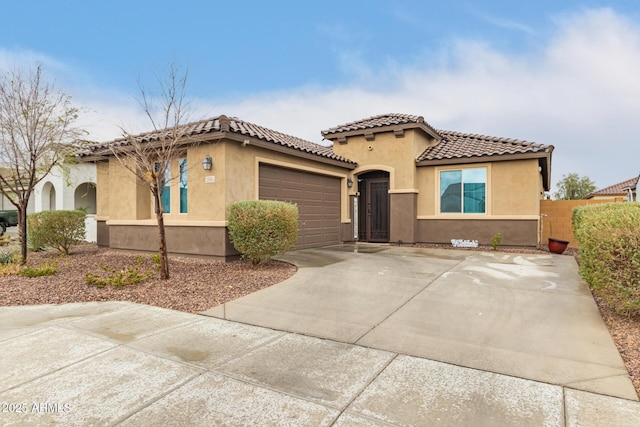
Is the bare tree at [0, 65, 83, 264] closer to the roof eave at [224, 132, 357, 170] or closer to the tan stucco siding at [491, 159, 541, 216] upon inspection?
the roof eave at [224, 132, 357, 170]

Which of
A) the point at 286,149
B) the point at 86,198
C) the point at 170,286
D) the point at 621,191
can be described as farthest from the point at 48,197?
the point at 621,191

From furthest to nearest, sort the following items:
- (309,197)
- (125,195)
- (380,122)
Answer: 1. (380,122)
2. (309,197)
3. (125,195)

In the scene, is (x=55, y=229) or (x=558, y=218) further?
(x=558, y=218)

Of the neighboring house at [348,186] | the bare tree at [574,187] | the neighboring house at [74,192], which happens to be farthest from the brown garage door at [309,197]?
the bare tree at [574,187]

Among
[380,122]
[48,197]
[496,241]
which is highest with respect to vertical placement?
[380,122]

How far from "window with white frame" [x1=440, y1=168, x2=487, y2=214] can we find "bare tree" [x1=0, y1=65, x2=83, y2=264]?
12253mm

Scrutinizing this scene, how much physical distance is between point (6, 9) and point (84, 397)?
38.6 feet

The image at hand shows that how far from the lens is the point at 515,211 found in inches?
488

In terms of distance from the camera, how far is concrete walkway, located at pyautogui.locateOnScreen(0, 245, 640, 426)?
261cm

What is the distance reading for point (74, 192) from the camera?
57.9ft

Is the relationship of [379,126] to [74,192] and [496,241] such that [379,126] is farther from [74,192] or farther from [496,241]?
[74,192]

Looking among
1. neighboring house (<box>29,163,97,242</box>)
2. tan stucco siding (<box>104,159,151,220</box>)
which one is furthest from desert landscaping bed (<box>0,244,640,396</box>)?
neighboring house (<box>29,163,97,242</box>)

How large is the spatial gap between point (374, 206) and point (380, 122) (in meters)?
3.36

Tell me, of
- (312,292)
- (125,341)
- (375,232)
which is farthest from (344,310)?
(375,232)
